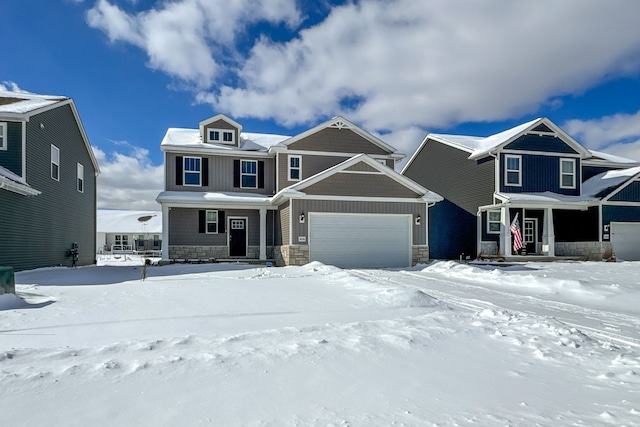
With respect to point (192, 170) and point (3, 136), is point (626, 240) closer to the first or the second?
point (192, 170)

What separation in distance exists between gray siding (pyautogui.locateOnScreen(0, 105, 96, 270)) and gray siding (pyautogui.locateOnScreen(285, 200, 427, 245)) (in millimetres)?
8592

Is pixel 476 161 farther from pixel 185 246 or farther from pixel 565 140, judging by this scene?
pixel 185 246

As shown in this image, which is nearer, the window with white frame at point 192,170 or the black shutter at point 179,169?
the black shutter at point 179,169

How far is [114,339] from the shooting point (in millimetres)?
4648

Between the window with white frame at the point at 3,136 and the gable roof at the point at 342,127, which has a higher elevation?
the gable roof at the point at 342,127

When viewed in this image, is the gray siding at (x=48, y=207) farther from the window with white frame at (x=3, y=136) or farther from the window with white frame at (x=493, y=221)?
the window with white frame at (x=493, y=221)

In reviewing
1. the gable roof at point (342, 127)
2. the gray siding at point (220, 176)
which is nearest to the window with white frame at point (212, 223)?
the gray siding at point (220, 176)

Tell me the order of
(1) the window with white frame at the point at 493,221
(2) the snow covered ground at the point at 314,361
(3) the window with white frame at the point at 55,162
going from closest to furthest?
(2) the snow covered ground at the point at 314,361 < (3) the window with white frame at the point at 55,162 < (1) the window with white frame at the point at 493,221

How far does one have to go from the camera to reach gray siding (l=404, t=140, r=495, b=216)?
2047 centimetres

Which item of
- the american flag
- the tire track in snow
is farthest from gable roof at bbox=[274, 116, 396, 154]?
the tire track in snow

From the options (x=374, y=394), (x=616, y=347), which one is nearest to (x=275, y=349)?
(x=374, y=394)

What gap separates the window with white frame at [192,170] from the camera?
741 inches

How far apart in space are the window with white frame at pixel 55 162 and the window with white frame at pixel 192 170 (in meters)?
4.91

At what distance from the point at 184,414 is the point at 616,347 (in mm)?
4640
